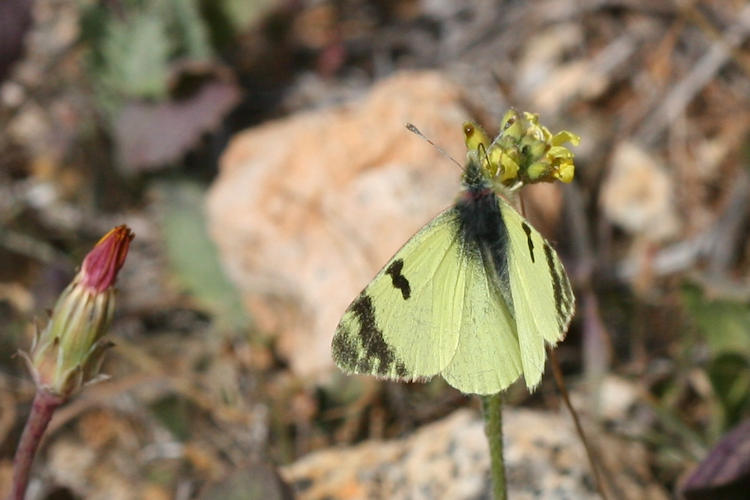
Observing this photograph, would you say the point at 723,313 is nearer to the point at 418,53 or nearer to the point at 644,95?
the point at 644,95

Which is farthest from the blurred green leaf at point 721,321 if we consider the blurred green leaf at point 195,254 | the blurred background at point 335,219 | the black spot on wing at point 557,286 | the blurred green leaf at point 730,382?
the blurred green leaf at point 195,254

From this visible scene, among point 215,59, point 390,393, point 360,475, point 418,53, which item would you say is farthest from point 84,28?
point 360,475

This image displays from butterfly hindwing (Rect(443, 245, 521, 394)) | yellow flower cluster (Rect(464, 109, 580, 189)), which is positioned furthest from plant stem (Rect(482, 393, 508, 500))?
yellow flower cluster (Rect(464, 109, 580, 189))

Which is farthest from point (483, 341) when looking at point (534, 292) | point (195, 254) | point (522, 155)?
point (195, 254)

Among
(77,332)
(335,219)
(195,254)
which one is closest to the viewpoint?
(77,332)

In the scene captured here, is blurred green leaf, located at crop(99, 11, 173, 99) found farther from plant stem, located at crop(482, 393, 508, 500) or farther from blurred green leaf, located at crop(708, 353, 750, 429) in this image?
plant stem, located at crop(482, 393, 508, 500)

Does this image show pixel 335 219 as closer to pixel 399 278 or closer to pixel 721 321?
pixel 721 321

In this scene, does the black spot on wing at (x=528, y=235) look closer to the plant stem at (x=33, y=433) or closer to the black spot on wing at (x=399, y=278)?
the black spot on wing at (x=399, y=278)
